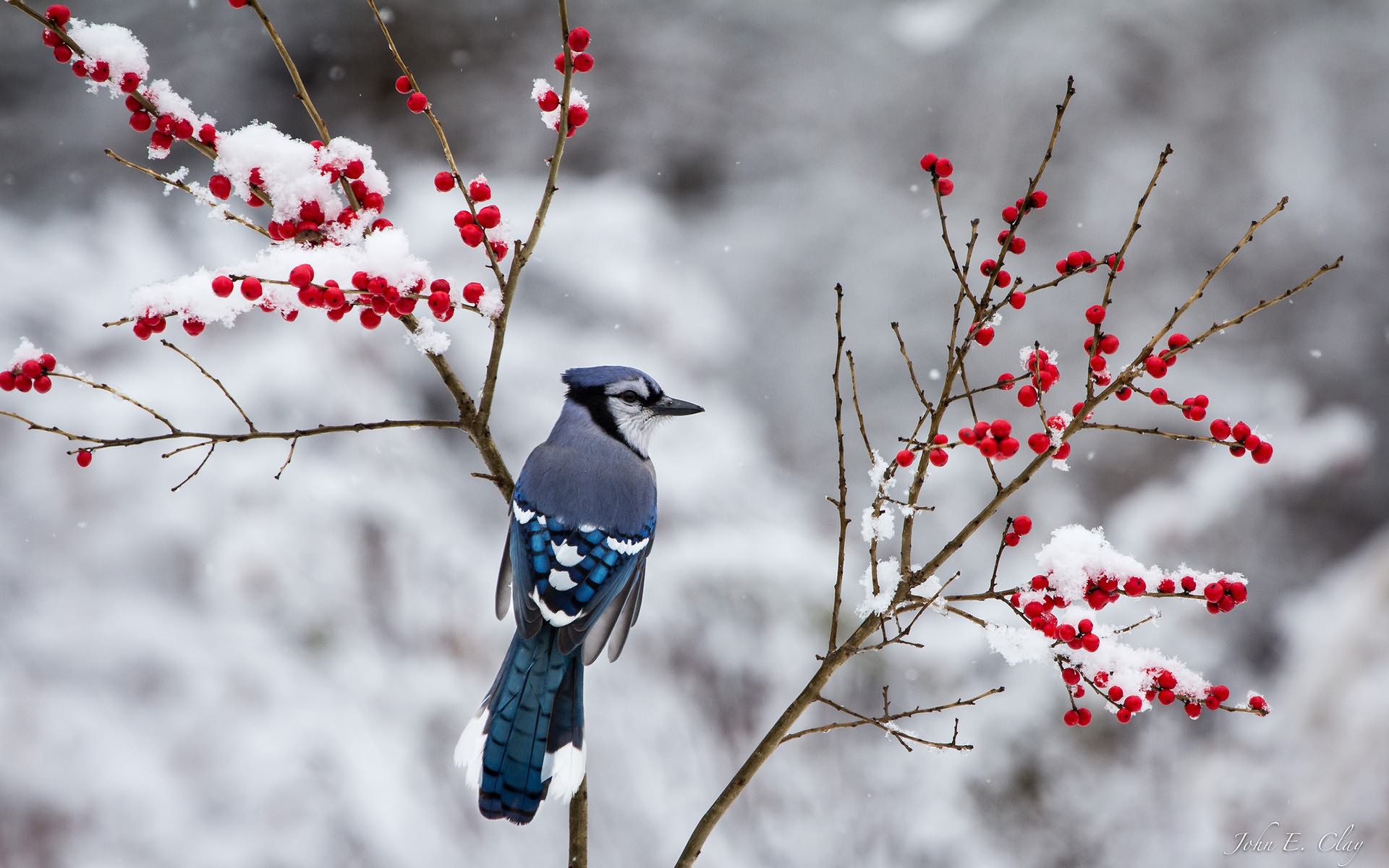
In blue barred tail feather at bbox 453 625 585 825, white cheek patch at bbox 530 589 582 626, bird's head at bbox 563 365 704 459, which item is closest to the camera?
blue barred tail feather at bbox 453 625 585 825

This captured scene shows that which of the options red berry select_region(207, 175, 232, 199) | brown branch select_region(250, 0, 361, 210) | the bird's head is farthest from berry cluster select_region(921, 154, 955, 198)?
red berry select_region(207, 175, 232, 199)

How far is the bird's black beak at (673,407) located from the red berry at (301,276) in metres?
0.58

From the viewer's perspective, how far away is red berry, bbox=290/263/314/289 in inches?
33.2

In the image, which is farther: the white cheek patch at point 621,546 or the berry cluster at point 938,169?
the white cheek patch at point 621,546

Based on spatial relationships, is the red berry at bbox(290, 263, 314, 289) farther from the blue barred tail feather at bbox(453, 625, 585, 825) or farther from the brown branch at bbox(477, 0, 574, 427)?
the blue barred tail feather at bbox(453, 625, 585, 825)

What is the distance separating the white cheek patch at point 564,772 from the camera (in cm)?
110

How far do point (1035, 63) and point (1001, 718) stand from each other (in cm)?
167

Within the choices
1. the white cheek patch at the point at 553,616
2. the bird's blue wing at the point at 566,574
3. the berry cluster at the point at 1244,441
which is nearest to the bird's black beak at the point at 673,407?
the bird's blue wing at the point at 566,574

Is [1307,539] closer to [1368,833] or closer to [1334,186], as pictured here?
[1368,833]

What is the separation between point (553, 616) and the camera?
1.24 m

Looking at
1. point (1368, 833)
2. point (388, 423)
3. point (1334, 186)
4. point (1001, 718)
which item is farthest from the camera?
point (1334, 186)

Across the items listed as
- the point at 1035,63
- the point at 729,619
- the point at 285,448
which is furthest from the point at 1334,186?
the point at 285,448

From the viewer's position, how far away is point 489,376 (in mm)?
1061

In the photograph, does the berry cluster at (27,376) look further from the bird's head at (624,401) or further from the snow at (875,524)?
the snow at (875,524)
